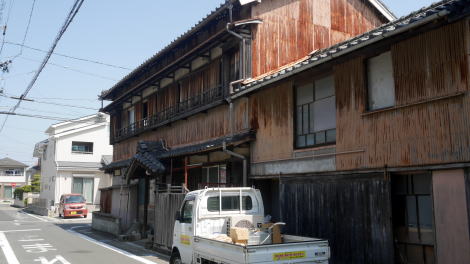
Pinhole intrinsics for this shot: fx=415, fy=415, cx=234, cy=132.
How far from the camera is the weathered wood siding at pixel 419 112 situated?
7773 mm

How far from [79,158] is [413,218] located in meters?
40.8

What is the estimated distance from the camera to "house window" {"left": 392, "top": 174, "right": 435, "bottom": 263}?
8719 millimetres

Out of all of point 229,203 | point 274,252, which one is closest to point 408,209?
point 274,252

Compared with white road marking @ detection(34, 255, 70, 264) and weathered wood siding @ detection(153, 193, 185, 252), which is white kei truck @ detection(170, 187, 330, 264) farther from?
white road marking @ detection(34, 255, 70, 264)

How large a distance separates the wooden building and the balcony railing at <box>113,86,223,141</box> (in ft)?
0.38

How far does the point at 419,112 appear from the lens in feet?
27.9

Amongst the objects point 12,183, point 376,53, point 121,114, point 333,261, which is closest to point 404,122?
point 376,53

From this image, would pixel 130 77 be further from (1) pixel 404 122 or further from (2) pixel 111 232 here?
(1) pixel 404 122

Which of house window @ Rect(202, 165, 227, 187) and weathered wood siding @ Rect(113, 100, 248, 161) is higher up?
weathered wood siding @ Rect(113, 100, 248, 161)

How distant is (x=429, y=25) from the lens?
8266 millimetres

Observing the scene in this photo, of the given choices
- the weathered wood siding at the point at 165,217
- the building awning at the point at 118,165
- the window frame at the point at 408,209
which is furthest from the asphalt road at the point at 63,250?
the window frame at the point at 408,209

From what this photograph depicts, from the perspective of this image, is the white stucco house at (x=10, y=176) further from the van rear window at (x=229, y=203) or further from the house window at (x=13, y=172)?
the van rear window at (x=229, y=203)

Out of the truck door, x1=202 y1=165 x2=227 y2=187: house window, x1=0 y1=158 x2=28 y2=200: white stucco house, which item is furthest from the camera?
x1=0 y1=158 x2=28 y2=200: white stucco house

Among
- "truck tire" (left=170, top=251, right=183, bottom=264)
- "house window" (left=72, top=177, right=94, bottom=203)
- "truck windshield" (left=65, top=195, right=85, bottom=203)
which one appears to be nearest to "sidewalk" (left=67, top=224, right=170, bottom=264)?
"truck tire" (left=170, top=251, right=183, bottom=264)
